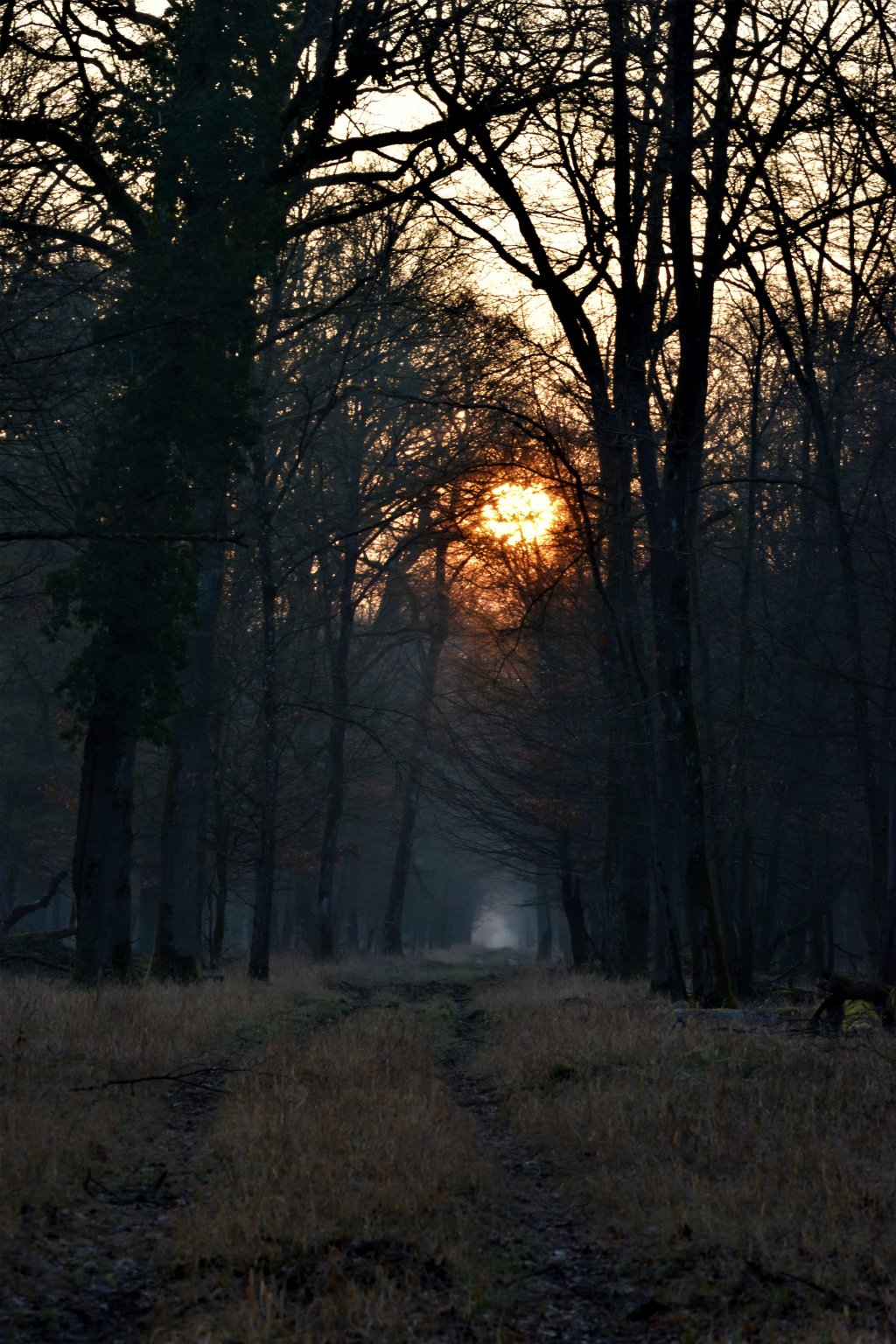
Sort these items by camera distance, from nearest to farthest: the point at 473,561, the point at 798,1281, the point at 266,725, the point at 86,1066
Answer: the point at 798,1281, the point at 86,1066, the point at 266,725, the point at 473,561

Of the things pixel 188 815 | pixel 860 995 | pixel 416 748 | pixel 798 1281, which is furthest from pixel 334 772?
pixel 798 1281

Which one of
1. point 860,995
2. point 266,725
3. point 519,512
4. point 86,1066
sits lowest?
point 86,1066

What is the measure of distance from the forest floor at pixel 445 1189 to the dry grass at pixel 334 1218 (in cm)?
2

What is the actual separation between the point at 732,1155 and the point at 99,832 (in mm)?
11890

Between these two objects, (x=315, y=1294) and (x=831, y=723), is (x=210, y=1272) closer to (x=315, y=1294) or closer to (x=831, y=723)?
(x=315, y=1294)

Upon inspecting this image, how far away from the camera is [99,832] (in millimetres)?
17344

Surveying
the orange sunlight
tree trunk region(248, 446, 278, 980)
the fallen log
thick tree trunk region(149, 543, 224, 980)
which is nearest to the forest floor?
the fallen log

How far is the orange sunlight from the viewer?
56.5 ft

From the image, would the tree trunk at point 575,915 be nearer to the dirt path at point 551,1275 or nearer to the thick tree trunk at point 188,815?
the thick tree trunk at point 188,815

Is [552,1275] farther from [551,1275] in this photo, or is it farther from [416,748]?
[416,748]

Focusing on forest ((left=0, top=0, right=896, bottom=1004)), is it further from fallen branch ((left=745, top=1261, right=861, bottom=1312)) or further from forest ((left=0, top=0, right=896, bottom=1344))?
fallen branch ((left=745, top=1261, right=861, bottom=1312))

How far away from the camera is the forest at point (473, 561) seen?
7566 mm

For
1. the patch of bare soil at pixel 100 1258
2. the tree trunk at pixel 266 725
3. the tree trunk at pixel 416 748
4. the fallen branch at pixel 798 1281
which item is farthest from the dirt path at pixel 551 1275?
the tree trunk at pixel 416 748

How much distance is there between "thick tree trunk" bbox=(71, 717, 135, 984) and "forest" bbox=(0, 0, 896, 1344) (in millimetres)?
67
